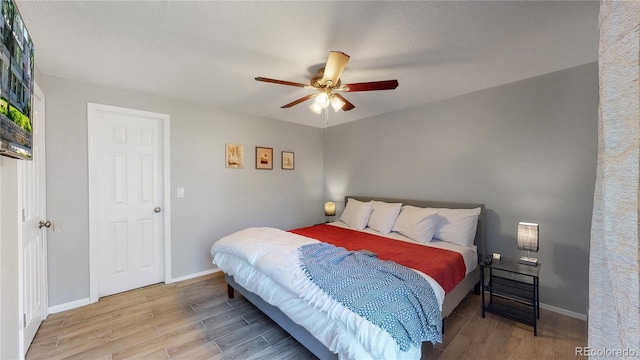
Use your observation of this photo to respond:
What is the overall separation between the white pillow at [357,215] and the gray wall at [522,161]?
54cm

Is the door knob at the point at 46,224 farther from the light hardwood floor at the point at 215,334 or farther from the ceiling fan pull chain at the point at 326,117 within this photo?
the ceiling fan pull chain at the point at 326,117

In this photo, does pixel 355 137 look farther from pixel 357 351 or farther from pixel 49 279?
pixel 49 279

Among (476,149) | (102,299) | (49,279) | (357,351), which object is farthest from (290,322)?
(476,149)

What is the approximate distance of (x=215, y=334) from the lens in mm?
2039

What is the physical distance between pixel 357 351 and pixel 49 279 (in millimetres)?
3049

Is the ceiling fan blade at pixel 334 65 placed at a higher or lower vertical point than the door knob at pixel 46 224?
higher

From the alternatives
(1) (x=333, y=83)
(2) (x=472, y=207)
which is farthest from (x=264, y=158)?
(2) (x=472, y=207)

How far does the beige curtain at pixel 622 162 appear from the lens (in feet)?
1.19

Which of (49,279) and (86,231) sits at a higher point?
(86,231)

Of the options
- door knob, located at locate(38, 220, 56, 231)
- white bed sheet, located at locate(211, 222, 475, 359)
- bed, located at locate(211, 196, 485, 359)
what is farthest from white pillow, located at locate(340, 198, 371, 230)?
door knob, located at locate(38, 220, 56, 231)

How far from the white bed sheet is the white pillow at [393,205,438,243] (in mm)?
1022

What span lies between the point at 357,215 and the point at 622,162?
3111 millimetres

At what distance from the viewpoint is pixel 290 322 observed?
1815 mm

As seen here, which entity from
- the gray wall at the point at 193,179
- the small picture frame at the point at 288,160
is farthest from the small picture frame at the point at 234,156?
the small picture frame at the point at 288,160
